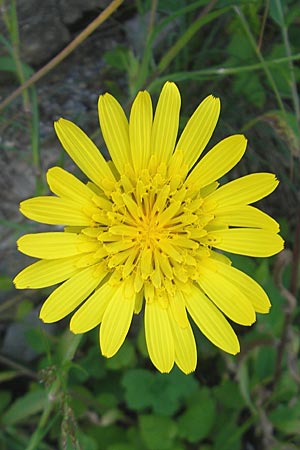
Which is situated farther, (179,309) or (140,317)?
(140,317)

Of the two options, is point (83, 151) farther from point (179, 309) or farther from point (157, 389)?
point (157, 389)

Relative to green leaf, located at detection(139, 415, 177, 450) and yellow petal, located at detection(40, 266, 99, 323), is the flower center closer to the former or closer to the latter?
yellow petal, located at detection(40, 266, 99, 323)

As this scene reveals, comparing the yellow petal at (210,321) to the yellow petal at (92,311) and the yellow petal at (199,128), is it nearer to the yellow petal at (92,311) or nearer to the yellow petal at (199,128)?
the yellow petal at (92,311)

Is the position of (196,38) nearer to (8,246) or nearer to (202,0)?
(202,0)

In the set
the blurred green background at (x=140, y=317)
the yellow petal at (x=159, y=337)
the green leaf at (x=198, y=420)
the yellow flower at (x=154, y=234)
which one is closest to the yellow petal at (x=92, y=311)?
the yellow flower at (x=154, y=234)

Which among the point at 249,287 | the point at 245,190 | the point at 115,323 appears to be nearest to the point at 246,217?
the point at 245,190

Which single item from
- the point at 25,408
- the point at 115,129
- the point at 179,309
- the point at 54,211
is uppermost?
the point at 115,129
